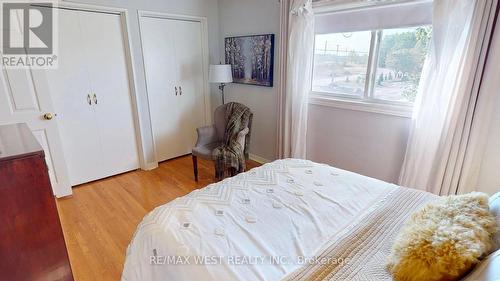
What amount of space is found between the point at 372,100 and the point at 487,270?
202 centimetres

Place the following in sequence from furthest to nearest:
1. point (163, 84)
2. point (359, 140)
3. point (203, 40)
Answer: point (203, 40), point (163, 84), point (359, 140)

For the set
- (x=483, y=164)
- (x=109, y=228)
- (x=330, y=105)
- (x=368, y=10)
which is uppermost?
(x=368, y=10)

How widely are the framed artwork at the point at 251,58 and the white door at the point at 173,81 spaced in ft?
1.65

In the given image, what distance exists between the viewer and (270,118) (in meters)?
3.38

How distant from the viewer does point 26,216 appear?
122 cm

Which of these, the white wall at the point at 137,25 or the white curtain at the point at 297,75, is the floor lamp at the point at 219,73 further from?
the white curtain at the point at 297,75

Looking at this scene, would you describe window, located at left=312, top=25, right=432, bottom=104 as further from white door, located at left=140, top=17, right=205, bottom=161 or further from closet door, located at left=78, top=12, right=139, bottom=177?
closet door, located at left=78, top=12, right=139, bottom=177

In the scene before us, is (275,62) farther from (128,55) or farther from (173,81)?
(128,55)

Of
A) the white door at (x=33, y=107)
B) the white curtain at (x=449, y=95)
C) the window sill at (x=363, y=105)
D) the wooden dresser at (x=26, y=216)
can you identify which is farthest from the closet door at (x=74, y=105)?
the white curtain at (x=449, y=95)

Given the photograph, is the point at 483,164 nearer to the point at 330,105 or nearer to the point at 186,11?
the point at 330,105

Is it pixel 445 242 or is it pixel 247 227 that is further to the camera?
pixel 247 227

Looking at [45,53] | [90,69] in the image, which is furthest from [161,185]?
[45,53]

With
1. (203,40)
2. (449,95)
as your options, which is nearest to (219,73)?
(203,40)

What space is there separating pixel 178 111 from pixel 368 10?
2621mm
